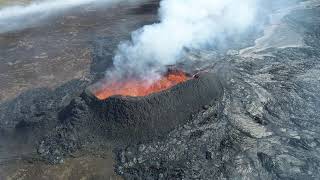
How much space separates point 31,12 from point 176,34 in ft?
62.7

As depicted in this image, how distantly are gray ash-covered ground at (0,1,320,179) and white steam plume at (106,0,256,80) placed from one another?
6.32 ft

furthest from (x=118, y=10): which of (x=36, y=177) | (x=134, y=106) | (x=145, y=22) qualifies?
(x=36, y=177)

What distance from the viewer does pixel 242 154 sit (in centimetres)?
1505

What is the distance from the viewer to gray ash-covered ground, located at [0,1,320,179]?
14547 mm

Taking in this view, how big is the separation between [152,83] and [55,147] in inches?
191

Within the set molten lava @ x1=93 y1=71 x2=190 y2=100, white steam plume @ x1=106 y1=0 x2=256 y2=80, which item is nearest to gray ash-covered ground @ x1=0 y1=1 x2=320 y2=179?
molten lava @ x1=93 y1=71 x2=190 y2=100

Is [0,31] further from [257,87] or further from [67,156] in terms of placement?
[257,87]

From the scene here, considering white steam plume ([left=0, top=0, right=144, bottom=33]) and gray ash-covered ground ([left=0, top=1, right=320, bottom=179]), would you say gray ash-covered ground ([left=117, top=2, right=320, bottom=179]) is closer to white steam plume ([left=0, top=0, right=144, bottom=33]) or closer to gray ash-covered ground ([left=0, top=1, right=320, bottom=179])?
gray ash-covered ground ([left=0, top=1, right=320, bottom=179])

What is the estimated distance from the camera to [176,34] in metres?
20.3

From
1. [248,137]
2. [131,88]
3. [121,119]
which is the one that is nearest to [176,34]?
[131,88]

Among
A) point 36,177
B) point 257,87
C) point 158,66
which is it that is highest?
point 158,66

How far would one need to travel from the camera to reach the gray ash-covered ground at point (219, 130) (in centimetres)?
1455

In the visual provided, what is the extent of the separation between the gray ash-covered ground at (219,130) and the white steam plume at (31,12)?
12.8 m

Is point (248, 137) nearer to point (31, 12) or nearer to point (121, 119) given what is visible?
point (121, 119)
